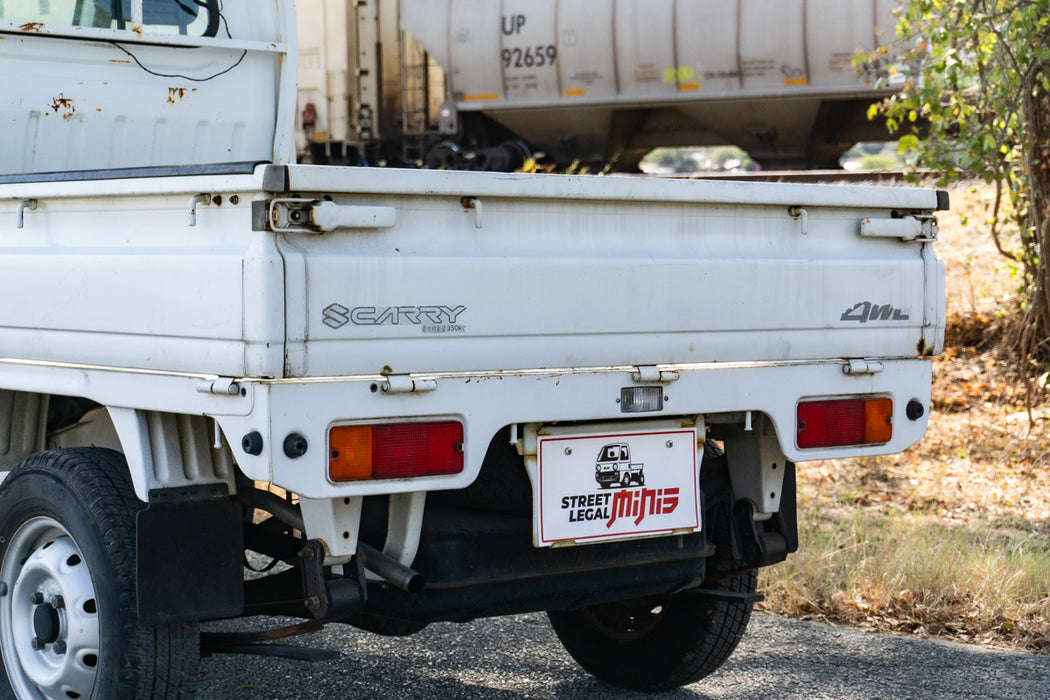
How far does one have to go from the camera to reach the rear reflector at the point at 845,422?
11.3 ft

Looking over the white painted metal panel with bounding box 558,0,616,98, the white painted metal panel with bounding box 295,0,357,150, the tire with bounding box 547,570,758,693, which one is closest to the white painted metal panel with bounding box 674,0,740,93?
the white painted metal panel with bounding box 558,0,616,98

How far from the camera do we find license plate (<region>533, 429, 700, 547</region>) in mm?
3172

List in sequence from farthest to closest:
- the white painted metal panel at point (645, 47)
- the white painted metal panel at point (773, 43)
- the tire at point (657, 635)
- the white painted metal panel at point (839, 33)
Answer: the white painted metal panel at point (645, 47)
the white painted metal panel at point (773, 43)
the white painted metal panel at point (839, 33)
the tire at point (657, 635)

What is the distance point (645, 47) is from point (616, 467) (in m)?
13.0

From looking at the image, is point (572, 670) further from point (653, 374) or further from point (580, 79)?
point (580, 79)

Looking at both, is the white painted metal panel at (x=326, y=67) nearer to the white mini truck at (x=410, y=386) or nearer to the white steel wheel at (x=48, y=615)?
the white mini truck at (x=410, y=386)

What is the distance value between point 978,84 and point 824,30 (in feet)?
23.1

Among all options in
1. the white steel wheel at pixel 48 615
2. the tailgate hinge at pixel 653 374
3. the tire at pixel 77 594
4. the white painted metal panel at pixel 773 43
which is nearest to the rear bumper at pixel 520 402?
the tailgate hinge at pixel 653 374

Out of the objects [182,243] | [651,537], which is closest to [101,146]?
[182,243]

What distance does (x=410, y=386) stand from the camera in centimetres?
290

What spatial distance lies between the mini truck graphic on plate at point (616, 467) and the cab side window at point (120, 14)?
7.51ft

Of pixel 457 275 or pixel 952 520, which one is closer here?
pixel 457 275

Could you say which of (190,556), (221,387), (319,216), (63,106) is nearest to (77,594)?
(190,556)

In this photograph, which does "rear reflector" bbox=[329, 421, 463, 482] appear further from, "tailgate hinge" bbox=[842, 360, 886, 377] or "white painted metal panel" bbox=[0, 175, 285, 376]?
"tailgate hinge" bbox=[842, 360, 886, 377]
